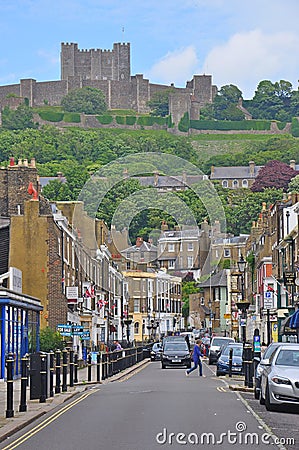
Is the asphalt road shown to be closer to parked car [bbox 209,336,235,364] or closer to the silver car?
the silver car

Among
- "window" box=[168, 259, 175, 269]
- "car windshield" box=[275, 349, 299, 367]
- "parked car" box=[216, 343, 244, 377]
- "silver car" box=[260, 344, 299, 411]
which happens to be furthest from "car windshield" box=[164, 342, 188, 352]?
"window" box=[168, 259, 175, 269]

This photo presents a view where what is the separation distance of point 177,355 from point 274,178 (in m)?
146

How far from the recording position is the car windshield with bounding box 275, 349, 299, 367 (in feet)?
71.5

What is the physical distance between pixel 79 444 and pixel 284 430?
170 inches

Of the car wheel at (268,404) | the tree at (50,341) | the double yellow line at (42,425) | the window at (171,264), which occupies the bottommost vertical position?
the double yellow line at (42,425)

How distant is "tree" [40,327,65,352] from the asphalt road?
18782mm

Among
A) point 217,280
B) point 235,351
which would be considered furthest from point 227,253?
point 235,351

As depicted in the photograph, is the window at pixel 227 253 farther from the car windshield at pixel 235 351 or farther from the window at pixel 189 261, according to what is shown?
the car windshield at pixel 235 351

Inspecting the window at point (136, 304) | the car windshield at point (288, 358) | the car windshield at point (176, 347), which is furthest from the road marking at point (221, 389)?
the window at point (136, 304)

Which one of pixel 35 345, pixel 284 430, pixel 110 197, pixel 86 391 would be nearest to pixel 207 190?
pixel 110 197

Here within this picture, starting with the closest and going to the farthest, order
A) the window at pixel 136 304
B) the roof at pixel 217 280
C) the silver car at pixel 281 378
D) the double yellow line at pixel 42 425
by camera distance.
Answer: the double yellow line at pixel 42 425 < the silver car at pixel 281 378 < the window at pixel 136 304 < the roof at pixel 217 280

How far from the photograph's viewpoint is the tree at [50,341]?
45406 millimetres

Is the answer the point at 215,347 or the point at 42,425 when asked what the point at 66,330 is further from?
the point at 42,425

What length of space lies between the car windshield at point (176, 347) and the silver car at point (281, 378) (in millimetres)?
28107
